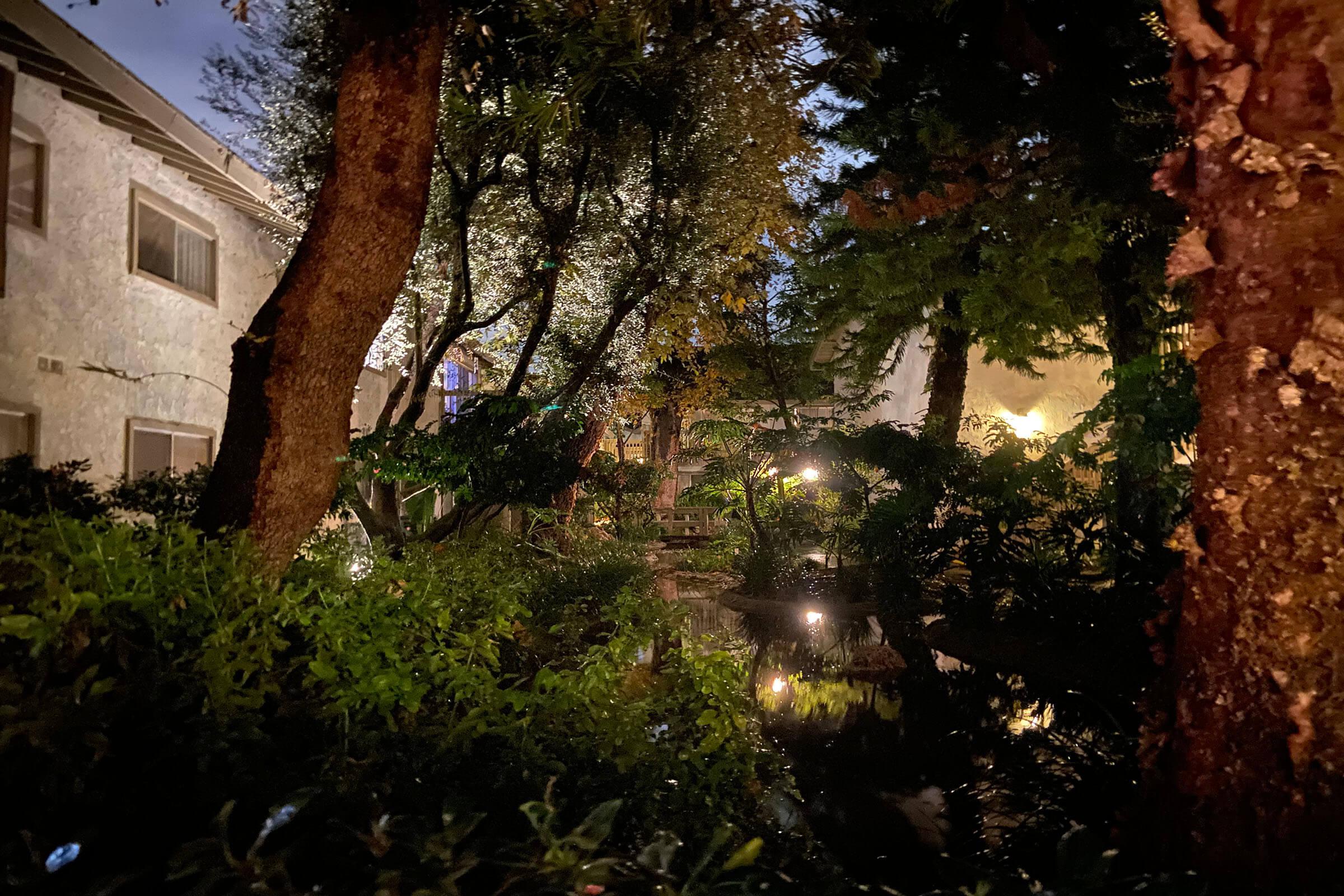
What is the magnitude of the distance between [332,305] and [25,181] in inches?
201

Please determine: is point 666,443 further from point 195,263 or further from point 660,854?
point 660,854

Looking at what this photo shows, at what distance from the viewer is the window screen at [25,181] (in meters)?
7.03

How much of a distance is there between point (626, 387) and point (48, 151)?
8.16 metres

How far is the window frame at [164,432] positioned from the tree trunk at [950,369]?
10342mm

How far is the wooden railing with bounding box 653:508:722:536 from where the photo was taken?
22.6 meters

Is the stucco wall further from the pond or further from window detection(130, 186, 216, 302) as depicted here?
the pond

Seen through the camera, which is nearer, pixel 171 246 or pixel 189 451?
pixel 171 246

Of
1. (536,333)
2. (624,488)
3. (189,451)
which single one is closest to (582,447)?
(624,488)

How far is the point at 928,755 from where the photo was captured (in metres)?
6.10

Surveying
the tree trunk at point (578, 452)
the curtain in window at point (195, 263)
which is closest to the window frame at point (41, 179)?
the curtain in window at point (195, 263)

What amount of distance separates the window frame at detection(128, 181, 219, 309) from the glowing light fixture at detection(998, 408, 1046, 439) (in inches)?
539

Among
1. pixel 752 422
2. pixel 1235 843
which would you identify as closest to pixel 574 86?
pixel 1235 843

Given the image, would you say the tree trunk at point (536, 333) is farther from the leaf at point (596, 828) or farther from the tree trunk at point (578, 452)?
the leaf at point (596, 828)

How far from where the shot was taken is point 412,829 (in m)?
1.89
